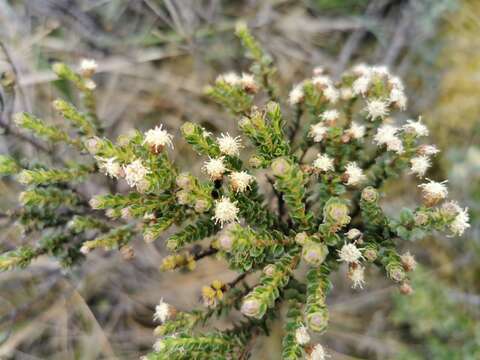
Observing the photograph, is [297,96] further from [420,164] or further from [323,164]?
[420,164]

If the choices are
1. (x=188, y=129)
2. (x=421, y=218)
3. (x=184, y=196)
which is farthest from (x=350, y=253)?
(x=188, y=129)

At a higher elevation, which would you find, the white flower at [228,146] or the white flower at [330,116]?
the white flower at [330,116]

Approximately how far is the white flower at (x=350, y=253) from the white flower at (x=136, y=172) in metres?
0.77

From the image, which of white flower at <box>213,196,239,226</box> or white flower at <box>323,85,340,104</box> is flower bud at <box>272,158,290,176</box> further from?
white flower at <box>323,85,340,104</box>

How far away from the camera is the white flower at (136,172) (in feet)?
5.23

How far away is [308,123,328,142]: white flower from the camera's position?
1.96 m

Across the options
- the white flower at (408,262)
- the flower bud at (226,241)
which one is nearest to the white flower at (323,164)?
the white flower at (408,262)

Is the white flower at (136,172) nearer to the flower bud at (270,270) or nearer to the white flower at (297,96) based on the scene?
the flower bud at (270,270)

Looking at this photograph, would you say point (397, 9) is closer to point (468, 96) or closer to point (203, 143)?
point (468, 96)

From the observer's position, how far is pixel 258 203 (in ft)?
6.00

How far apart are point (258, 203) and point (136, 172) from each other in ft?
1.68

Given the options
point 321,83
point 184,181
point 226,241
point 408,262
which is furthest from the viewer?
point 321,83

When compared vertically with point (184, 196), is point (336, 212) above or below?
above

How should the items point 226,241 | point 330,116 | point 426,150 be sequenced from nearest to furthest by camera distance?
point 226,241 < point 426,150 < point 330,116
